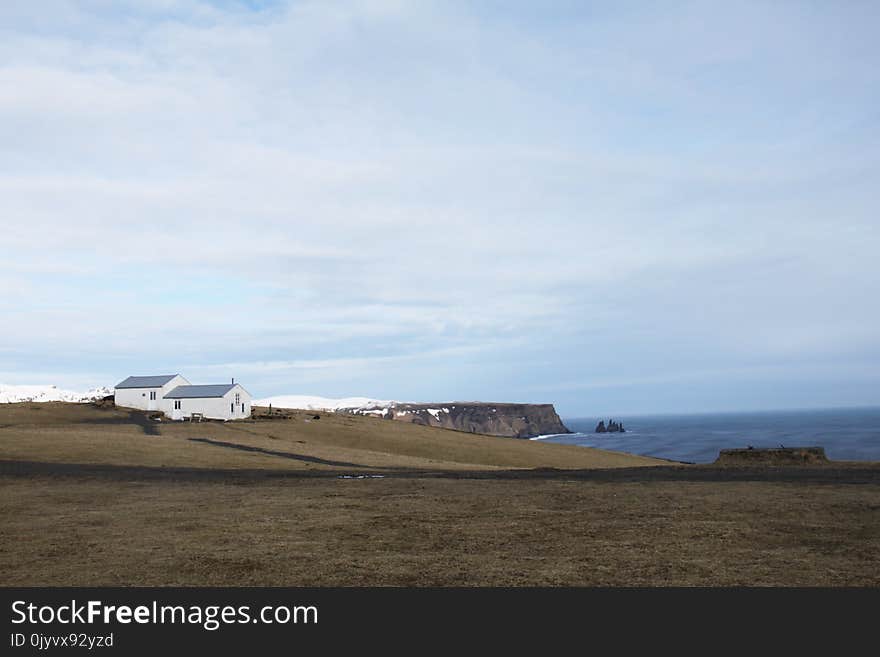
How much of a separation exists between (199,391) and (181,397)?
2410 mm

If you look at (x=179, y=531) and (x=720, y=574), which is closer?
(x=720, y=574)

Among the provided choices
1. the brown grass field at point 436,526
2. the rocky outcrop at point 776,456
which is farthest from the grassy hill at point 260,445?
the rocky outcrop at point 776,456

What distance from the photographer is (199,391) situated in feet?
286

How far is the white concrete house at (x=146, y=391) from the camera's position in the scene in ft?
296

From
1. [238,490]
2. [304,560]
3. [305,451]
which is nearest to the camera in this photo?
[304,560]

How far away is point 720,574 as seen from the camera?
1279cm

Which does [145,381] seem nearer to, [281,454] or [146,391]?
[146,391]

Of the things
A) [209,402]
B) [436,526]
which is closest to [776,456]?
[436,526]

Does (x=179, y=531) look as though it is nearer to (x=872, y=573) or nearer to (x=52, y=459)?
(x=872, y=573)

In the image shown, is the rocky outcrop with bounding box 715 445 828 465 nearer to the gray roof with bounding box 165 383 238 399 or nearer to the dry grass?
the dry grass

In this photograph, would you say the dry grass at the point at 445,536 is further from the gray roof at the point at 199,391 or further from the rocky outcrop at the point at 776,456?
the gray roof at the point at 199,391
